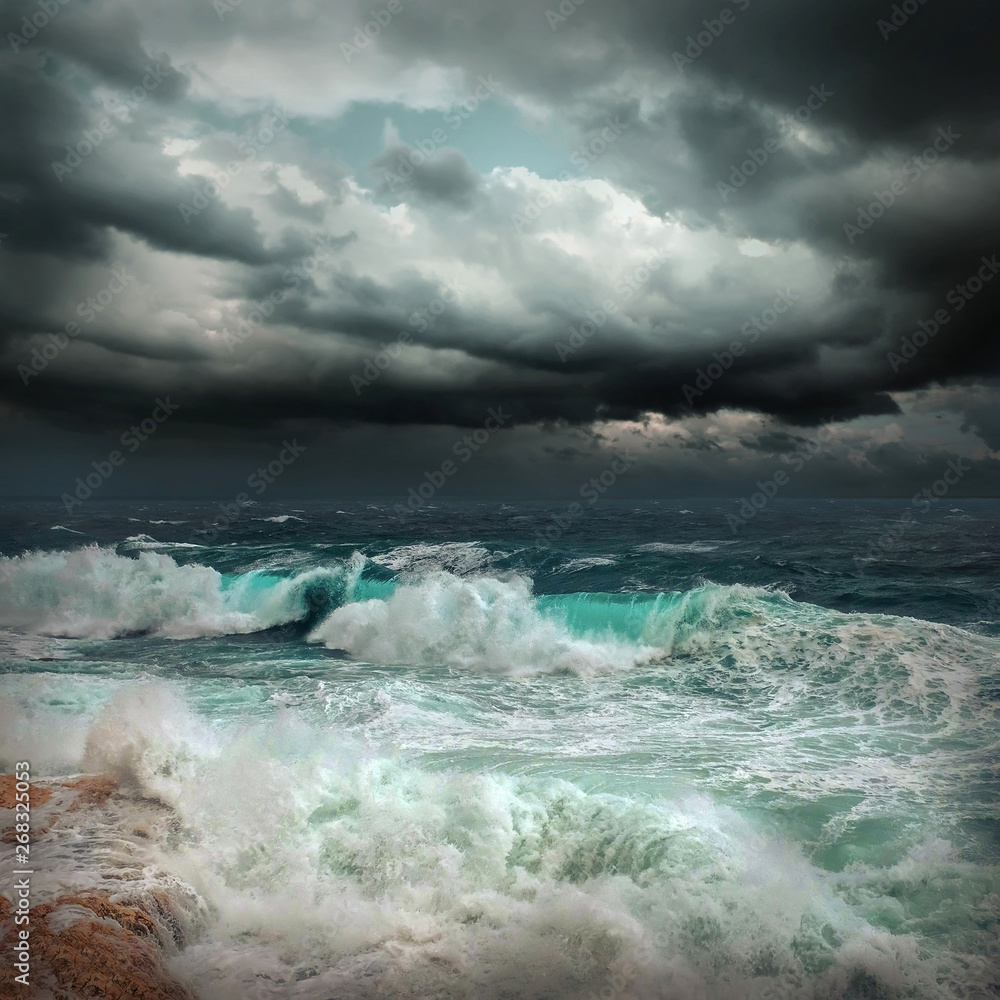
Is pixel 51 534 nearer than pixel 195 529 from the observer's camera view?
Yes

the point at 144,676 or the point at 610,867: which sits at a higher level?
the point at 610,867

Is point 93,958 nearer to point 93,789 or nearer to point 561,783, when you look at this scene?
point 93,789

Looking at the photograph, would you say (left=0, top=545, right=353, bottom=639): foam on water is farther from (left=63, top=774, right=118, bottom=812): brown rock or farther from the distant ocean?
(left=63, top=774, right=118, bottom=812): brown rock

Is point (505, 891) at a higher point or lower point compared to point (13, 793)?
lower

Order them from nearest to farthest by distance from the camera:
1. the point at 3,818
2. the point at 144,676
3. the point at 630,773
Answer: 1. the point at 3,818
2. the point at 630,773
3. the point at 144,676

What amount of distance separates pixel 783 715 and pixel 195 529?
162ft

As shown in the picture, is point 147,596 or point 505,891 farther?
point 147,596

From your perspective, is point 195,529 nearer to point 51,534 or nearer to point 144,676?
point 51,534

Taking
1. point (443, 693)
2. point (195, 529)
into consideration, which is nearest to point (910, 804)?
point (443, 693)

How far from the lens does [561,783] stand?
8141mm

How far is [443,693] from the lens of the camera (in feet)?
46.1

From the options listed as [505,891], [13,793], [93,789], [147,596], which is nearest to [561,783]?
[505,891]

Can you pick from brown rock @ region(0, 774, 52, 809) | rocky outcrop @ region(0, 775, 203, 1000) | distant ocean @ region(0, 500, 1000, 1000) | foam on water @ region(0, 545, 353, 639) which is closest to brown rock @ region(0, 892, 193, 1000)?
rocky outcrop @ region(0, 775, 203, 1000)

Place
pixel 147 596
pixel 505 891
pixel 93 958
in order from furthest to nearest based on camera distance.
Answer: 1. pixel 147 596
2. pixel 505 891
3. pixel 93 958
